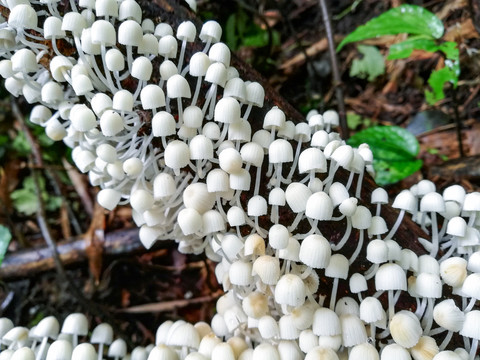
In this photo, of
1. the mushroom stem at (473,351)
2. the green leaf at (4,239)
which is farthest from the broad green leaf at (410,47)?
the green leaf at (4,239)

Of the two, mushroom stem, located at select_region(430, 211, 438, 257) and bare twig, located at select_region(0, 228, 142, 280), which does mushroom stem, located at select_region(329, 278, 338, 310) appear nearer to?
mushroom stem, located at select_region(430, 211, 438, 257)

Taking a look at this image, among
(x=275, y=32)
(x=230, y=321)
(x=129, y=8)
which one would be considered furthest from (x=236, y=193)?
(x=275, y=32)

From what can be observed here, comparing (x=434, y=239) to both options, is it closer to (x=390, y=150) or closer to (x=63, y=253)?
(x=390, y=150)

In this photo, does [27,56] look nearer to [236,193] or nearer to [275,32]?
[236,193]

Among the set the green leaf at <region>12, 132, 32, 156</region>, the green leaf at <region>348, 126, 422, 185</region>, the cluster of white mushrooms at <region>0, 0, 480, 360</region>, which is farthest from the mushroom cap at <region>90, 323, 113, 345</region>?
the green leaf at <region>12, 132, 32, 156</region>

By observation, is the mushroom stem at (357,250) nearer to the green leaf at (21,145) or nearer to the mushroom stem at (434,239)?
the mushroom stem at (434,239)
